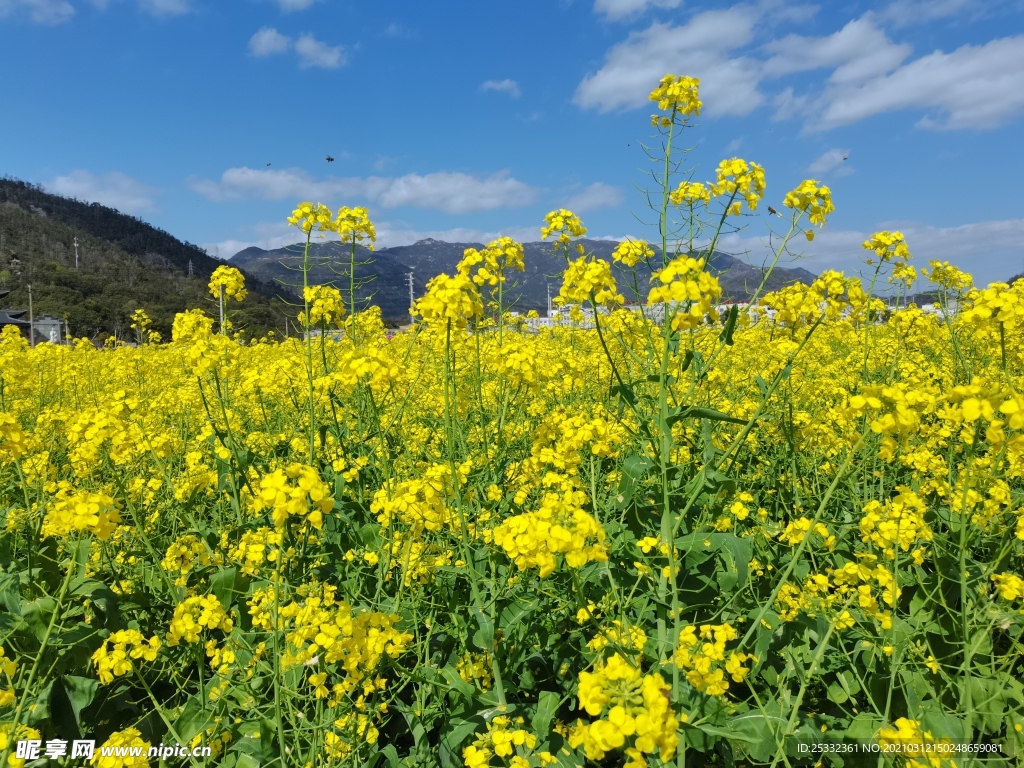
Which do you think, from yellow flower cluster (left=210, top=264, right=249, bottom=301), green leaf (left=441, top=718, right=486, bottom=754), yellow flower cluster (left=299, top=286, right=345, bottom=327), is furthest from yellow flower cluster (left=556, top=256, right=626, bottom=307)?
yellow flower cluster (left=210, top=264, right=249, bottom=301)

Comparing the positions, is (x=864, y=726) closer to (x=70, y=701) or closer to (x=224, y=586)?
(x=224, y=586)

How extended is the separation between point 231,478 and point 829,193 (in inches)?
120

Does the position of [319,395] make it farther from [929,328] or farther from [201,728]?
[929,328]

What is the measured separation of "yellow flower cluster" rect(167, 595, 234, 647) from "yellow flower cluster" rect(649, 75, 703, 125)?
2.50 m

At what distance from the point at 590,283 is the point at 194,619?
1816 mm

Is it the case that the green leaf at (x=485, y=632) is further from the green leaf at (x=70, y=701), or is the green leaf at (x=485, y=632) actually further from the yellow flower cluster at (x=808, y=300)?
the yellow flower cluster at (x=808, y=300)

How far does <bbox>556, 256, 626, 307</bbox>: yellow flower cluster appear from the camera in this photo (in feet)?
7.12

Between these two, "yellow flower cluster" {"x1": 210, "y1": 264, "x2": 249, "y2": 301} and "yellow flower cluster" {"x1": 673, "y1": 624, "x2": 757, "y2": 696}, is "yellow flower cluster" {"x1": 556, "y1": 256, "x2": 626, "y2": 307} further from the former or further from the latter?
"yellow flower cluster" {"x1": 210, "y1": 264, "x2": 249, "y2": 301}

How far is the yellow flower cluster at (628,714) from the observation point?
101 centimetres

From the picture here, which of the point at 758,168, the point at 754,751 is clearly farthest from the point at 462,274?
the point at 754,751

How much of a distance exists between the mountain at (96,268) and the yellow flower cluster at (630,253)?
2814 millimetres

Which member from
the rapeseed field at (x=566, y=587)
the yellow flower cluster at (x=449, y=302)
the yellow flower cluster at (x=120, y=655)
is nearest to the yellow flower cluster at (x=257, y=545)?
the rapeseed field at (x=566, y=587)

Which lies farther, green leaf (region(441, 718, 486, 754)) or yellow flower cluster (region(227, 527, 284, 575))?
yellow flower cluster (region(227, 527, 284, 575))

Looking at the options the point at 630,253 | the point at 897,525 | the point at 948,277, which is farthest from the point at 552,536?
the point at 948,277
